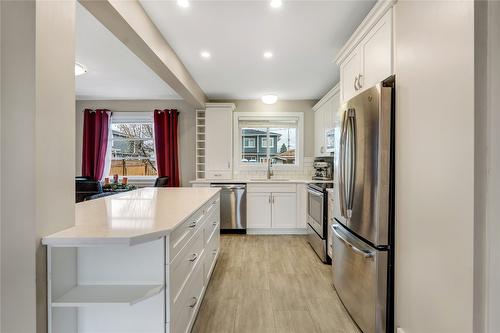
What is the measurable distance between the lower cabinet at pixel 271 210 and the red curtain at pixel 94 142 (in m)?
3.10

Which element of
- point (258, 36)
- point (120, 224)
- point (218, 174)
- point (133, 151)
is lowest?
point (120, 224)

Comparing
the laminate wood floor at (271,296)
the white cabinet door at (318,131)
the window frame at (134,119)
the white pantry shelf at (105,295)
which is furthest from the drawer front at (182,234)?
the window frame at (134,119)

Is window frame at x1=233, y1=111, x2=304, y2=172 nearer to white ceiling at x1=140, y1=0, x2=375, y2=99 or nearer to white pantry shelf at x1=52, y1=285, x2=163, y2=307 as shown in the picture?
white ceiling at x1=140, y1=0, x2=375, y2=99

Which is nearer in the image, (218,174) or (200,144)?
(218,174)

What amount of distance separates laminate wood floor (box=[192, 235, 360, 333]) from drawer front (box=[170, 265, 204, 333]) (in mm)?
195

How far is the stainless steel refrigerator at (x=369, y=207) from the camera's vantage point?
1583 mm

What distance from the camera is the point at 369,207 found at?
5.53ft

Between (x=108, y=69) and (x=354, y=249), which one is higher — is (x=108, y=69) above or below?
above

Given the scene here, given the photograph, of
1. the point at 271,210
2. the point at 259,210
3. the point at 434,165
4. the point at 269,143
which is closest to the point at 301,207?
the point at 271,210

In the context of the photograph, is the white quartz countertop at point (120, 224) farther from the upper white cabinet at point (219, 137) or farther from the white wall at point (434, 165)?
the upper white cabinet at point (219, 137)

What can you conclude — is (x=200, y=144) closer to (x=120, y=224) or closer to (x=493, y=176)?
(x=120, y=224)

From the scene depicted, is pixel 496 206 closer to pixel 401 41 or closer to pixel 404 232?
pixel 404 232

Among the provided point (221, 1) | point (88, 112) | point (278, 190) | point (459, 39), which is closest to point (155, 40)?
point (221, 1)

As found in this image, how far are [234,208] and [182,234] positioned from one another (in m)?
2.92
